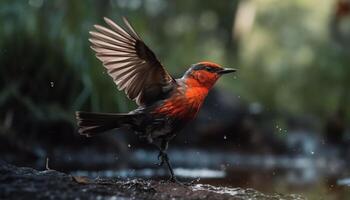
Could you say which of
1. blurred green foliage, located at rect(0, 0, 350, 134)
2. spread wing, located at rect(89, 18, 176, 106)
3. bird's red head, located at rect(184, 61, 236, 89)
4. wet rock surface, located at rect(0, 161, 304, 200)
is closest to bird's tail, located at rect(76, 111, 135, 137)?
spread wing, located at rect(89, 18, 176, 106)

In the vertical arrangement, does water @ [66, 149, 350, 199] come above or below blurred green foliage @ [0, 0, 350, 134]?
below

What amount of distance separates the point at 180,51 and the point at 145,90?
25.6 ft

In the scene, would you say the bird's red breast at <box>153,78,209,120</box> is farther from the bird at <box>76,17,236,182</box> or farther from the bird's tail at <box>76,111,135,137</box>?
the bird's tail at <box>76,111,135,137</box>

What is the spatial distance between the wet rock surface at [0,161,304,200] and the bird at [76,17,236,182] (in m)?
0.70

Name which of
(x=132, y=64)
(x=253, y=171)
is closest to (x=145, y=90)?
(x=132, y=64)

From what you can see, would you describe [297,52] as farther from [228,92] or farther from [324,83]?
[228,92]

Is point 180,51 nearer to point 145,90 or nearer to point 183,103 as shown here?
point 145,90

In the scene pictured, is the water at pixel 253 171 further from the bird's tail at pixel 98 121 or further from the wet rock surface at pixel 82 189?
the wet rock surface at pixel 82 189

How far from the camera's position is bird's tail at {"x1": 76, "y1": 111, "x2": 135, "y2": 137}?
4863 mm

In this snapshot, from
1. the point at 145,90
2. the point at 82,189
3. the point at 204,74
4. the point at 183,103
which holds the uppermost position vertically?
the point at 204,74

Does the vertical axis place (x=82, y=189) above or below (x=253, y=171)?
below

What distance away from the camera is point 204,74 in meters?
5.06

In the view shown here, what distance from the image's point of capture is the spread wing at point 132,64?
483 centimetres

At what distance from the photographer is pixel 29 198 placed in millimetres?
3553
